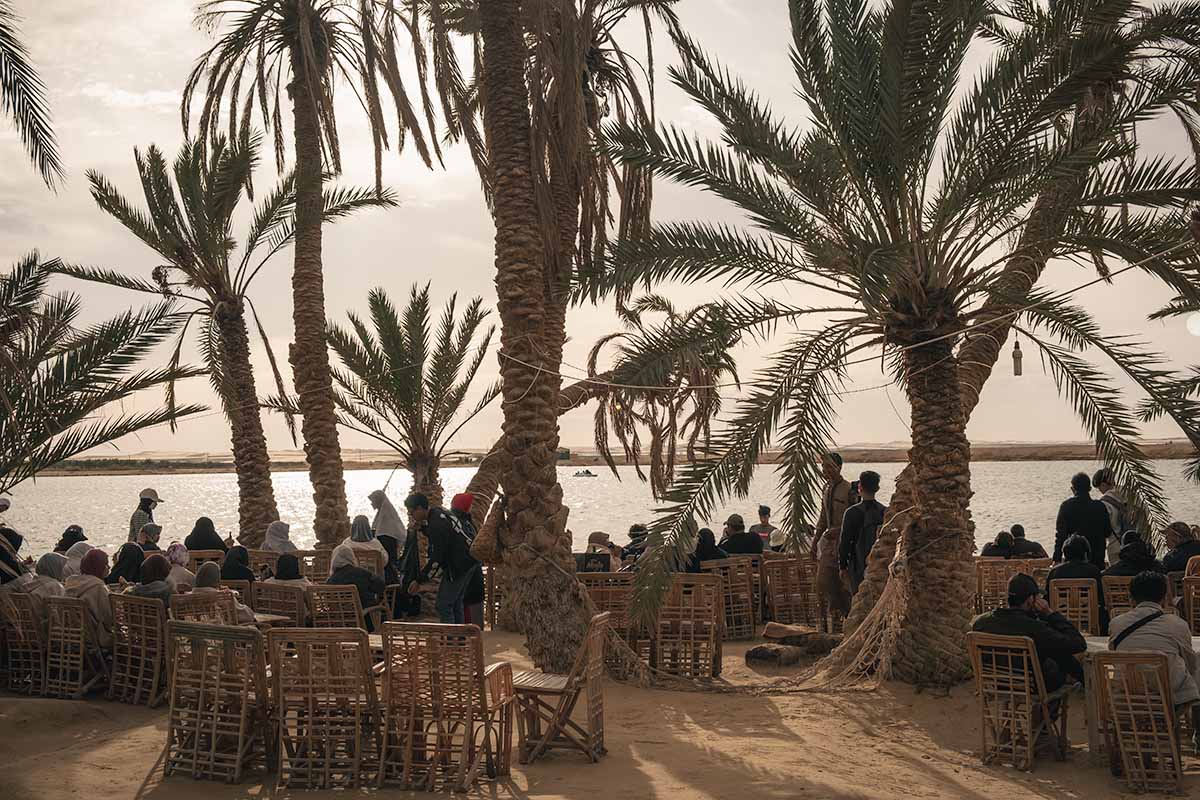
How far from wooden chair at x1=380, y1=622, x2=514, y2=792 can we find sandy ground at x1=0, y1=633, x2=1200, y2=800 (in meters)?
0.31

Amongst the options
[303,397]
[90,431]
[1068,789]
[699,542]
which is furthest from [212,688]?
[303,397]

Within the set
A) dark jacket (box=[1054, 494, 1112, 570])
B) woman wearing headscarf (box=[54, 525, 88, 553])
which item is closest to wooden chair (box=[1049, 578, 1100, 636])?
dark jacket (box=[1054, 494, 1112, 570])

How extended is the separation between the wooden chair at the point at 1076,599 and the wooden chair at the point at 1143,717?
A: 2.75m

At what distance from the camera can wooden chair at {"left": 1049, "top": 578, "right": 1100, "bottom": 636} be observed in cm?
939

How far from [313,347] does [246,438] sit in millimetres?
2070

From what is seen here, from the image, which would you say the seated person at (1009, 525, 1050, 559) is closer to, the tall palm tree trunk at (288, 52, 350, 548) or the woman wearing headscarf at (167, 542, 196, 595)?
the woman wearing headscarf at (167, 542, 196, 595)

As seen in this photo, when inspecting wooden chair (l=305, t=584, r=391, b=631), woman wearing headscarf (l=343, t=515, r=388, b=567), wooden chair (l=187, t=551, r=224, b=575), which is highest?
woman wearing headscarf (l=343, t=515, r=388, b=567)

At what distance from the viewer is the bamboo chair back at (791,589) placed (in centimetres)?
Result: 1258

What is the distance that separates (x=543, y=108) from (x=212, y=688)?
23.4 feet

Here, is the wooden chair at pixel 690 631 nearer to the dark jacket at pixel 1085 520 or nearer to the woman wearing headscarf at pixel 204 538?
the dark jacket at pixel 1085 520

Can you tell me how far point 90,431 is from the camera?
33.4 feet

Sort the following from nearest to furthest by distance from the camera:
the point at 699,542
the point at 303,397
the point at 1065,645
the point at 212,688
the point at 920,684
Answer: the point at 212,688 → the point at 1065,645 → the point at 920,684 → the point at 699,542 → the point at 303,397

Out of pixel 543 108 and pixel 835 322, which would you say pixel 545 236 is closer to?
pixel 543 108

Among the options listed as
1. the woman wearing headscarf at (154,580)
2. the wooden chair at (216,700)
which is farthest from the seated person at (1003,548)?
the woman wearing headscarf at (154,580)
